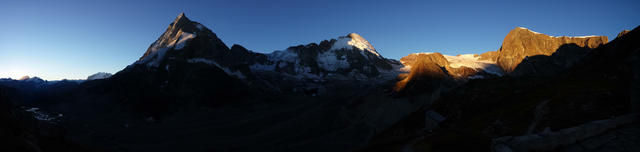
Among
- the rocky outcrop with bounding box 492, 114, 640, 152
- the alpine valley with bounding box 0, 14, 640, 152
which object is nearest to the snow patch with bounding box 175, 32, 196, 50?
the alpine valley with bounding box 0, 14, 640, 152

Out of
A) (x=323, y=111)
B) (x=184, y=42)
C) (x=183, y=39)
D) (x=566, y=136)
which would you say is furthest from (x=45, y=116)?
(x=566, y=136)

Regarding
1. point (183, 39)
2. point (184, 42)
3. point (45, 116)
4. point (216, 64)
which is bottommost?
point (45, 116)

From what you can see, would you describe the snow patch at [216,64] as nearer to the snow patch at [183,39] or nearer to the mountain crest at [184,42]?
the mountain crest at [184,42]

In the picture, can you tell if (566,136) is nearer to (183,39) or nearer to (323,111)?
(323,111)

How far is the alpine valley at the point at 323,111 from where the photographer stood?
50.7 ft

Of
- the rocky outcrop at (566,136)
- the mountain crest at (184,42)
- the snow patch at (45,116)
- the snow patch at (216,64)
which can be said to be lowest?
the snow patch at (45,116)

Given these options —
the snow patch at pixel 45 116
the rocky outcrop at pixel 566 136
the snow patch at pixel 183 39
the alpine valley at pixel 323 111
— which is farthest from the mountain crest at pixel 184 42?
the rocky outcrop at pixel 566 136

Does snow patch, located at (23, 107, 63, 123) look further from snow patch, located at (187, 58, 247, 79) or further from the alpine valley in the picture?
snow patch, located at (187, 58, 247, 79)

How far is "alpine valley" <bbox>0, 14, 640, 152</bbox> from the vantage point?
50.7ft

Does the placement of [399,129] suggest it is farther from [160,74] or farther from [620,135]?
[160,74]

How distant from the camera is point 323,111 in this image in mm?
94750

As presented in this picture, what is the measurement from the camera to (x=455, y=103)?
1416 inches

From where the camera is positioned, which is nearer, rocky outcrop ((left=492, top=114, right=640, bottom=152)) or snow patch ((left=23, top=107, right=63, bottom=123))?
rocky outcrop ((left=492, top=114, right=640, bottom=152))

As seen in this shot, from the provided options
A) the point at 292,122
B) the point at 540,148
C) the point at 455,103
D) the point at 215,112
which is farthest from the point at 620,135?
the point at 215,112
